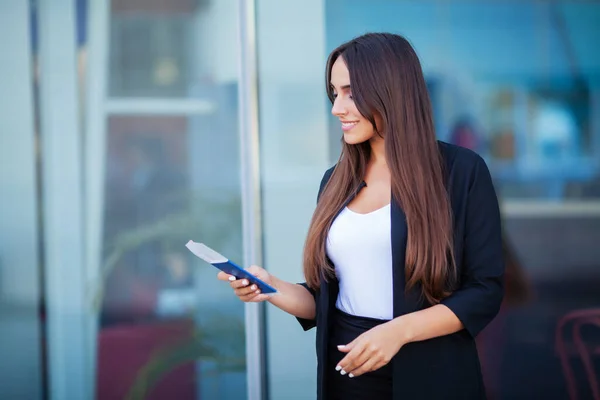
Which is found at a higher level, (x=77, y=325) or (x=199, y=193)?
(x=199, y=193)

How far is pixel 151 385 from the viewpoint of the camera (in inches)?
158

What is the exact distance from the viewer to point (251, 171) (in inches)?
150

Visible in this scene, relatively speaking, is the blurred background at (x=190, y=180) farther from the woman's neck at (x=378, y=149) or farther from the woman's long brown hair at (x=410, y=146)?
the woman's long brown hair at (x=410, y=146)

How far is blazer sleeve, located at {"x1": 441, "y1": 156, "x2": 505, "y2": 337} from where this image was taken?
1923 mm

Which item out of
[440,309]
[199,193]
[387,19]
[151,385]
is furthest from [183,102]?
[440,309]

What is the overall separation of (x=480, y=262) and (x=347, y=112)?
531 millimetres

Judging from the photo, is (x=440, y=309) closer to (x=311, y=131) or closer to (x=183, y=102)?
(x=311, y=131)

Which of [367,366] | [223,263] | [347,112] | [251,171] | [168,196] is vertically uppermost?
[347,112]

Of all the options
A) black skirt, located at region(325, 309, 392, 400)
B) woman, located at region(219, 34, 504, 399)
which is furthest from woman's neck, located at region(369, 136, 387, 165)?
black skirt, located at region(325, 309, 392, 400)

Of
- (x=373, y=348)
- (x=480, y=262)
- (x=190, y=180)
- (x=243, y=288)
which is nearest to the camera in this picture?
(x=373, y=348)

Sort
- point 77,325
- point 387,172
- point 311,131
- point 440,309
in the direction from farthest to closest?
point 77,325, point 311,131, point 387,172, point 440,309

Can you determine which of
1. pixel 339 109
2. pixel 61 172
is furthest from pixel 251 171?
pixel 339 109

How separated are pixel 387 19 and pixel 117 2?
1.41 m

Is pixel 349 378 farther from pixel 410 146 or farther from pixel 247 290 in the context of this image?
pixel 410 146
